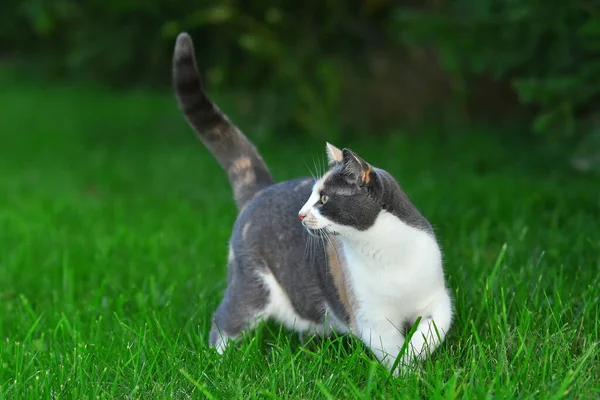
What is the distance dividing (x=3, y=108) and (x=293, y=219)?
959 centimetres

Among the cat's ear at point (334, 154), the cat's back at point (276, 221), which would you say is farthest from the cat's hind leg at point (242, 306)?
the cat's ear at point (334, 154)

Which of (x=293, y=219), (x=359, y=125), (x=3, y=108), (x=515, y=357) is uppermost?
(x=293, y=219)

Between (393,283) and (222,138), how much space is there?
1.25 meters

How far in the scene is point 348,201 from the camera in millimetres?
2693

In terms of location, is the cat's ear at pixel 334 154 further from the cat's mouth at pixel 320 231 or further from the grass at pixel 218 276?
the grass at pixel 218 276

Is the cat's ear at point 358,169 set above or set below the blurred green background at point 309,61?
above

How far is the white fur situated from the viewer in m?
2.71

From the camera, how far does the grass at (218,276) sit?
273cm

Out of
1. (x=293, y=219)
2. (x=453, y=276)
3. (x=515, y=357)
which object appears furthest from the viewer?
(x=453, y=276)

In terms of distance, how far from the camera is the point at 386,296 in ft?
9.07

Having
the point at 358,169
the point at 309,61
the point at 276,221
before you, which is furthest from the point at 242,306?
the point at 309,61

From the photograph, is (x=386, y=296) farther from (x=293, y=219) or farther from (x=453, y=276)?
(x=453, y=276)

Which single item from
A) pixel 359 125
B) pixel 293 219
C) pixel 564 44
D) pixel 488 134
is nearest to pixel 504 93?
pixel 488 134

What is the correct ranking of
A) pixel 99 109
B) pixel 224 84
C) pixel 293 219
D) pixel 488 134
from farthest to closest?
pixel 99 109 → pixel 224 84 → pixel 488 134 → pixel 293 219
